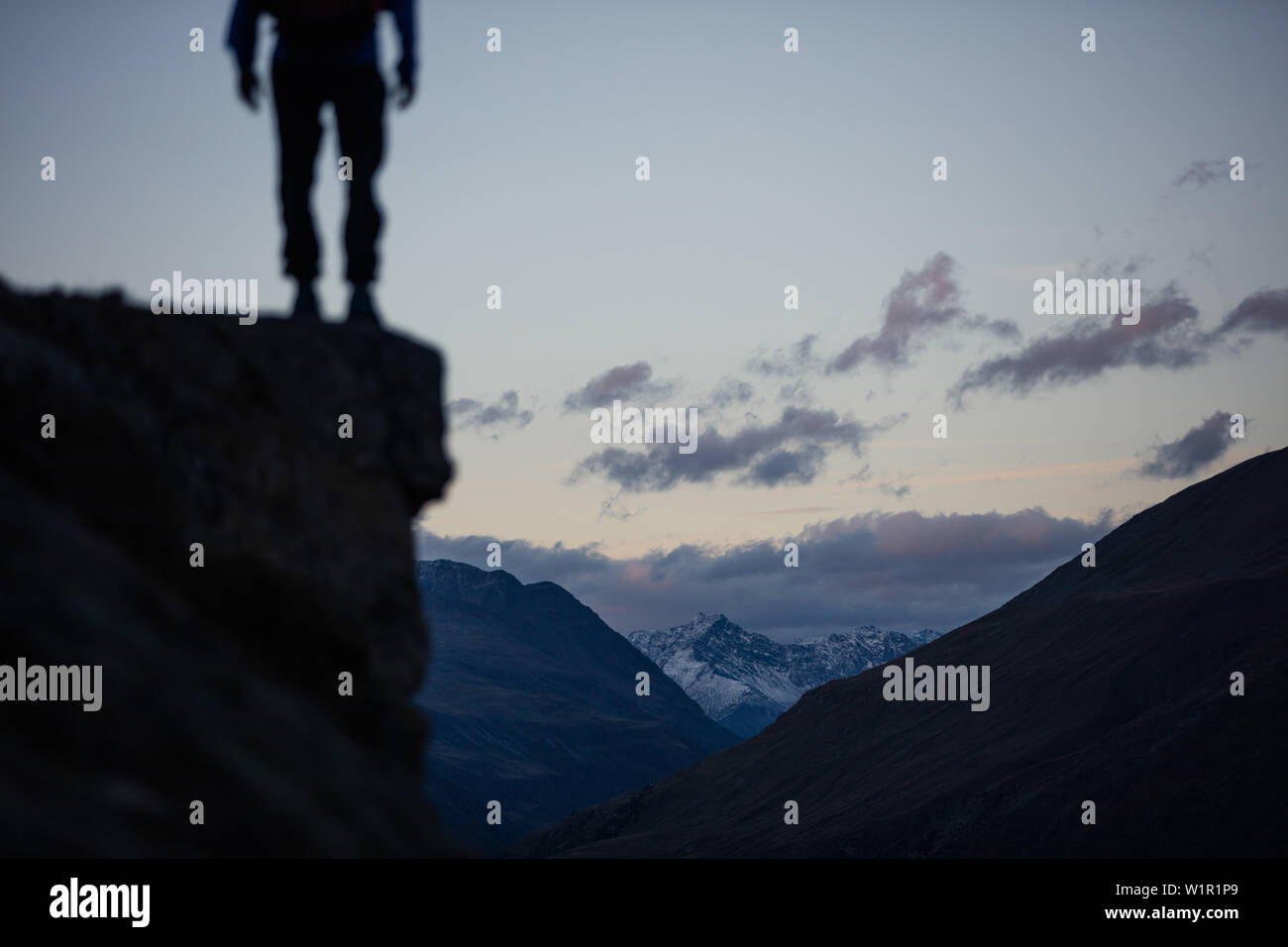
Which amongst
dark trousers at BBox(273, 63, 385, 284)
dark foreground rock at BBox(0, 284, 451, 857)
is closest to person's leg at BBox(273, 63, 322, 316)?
dark trousers at BBox(273, 63, 385, 284)

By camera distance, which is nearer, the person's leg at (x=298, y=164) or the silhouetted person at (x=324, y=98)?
the silhouetted person at (x=324, y=98)

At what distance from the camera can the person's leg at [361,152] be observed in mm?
9344

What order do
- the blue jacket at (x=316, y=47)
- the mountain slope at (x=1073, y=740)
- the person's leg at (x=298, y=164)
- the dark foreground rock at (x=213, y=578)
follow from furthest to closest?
the mountain slope at (x=1073, y=740)
the person's leg at (x=298, y=164)
the blue jacket at (x=316, y=47)
the dark foreground rock at (x=213, y=578)

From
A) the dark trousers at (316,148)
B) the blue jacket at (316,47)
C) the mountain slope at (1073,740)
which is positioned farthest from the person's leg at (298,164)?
the mountain slope at (1073,740)

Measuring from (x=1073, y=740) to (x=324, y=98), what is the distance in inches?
3700

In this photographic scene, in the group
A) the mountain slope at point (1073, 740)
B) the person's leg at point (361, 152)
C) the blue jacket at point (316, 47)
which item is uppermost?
the blue jacket at point (316, 47)

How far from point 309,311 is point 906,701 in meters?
119

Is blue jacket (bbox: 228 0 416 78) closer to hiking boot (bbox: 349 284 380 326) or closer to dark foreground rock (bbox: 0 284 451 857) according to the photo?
hiking boot (bbox: 349 284 380 326)

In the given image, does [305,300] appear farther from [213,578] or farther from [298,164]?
[213,578]

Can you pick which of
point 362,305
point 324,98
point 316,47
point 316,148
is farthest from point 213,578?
point 316,47

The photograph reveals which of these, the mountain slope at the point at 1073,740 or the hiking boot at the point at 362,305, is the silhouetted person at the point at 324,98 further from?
the mountain slope at the point at 1073,740

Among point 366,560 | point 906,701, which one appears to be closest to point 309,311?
point 366,560

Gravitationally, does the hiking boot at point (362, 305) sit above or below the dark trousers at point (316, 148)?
below

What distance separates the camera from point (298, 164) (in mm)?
9406
